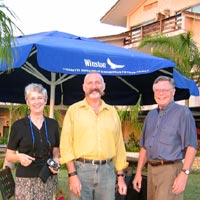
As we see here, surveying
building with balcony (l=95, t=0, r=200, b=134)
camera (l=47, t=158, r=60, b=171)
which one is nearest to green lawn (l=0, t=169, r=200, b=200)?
camera (l=47, t=158, r=60, b=171)

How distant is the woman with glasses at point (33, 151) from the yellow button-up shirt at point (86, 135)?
15cm

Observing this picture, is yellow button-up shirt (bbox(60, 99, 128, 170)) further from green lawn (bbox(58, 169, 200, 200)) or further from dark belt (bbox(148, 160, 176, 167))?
green lawn (bbox(58, 169, 200, 200))

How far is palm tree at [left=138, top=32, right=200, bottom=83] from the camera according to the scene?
16953 mm

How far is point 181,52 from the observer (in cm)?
1698

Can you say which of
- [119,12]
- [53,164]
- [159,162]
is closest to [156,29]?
[119,12]

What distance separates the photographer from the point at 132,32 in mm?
26531

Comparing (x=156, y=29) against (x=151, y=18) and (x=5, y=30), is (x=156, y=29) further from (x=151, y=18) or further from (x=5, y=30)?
(x=5, y=30)

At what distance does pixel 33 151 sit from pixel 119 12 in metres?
26.3

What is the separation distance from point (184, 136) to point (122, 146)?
653 mm

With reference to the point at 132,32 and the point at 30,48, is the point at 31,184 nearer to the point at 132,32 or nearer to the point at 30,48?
the point at 30,48

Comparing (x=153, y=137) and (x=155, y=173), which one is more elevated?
(x=153, y=137)

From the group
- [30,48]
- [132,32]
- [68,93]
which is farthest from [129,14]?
[30,48]

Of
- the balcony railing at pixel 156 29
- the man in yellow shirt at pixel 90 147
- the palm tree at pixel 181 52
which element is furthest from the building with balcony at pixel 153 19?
the man in yellow shirt at pixel 90 147

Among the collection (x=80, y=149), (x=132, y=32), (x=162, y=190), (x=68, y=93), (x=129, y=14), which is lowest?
(x=162, y=190)
